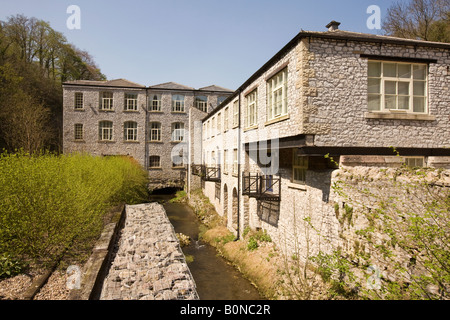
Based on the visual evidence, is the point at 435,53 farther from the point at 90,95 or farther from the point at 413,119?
the point at 90,95

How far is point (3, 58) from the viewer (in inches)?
1008

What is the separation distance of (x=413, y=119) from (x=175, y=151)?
2532 centimetres

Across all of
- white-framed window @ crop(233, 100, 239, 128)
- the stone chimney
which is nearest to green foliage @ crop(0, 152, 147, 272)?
white-framed window @ crop(233, 100, 239, 128)

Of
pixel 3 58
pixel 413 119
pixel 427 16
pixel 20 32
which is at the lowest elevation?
pixel 413 119

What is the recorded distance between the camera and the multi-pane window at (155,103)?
3068 centimetres

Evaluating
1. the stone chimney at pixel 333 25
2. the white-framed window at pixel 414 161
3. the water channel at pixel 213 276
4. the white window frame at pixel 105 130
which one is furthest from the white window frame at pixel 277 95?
the white window frame at pixel 105 130

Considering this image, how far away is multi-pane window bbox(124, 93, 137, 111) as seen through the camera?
3025 cm

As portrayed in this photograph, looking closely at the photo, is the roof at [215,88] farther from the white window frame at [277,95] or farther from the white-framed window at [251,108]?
the white window frame at [277,95]

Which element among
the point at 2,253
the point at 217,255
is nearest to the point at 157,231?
the point at 217,255

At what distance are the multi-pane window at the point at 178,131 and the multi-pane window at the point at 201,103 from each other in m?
2.83

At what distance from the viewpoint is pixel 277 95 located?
9.77m

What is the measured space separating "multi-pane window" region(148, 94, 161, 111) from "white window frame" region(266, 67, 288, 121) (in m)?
22.4

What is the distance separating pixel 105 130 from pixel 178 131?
25.6 ft

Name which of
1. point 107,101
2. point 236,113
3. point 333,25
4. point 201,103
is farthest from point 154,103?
point 333,25
